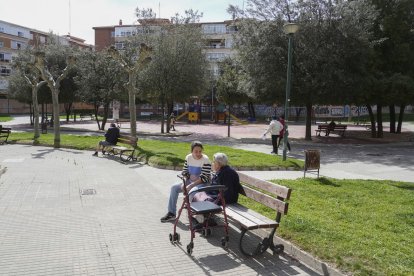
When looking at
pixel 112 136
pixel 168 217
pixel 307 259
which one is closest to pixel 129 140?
pixel 112 136

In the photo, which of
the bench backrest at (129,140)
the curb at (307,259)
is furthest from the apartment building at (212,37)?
the curb at (307,259)

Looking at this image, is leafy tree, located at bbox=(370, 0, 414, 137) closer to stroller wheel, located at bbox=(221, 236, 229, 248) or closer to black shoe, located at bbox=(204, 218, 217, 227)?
black shoe, located at bbox=(204, 218, 217, 227)

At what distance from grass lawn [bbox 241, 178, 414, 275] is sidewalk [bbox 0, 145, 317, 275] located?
49 centimetres

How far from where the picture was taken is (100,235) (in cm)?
639

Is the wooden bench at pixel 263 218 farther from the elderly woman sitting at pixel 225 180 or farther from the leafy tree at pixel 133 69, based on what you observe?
the leafy tree at pixel 133 69

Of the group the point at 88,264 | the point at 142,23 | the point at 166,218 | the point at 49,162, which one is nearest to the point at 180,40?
the point at 142,23

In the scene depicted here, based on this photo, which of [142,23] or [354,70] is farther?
[142,23]

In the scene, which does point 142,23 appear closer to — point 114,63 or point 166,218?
point 114,63

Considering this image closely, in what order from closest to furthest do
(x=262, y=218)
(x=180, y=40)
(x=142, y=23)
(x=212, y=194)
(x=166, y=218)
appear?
(x=262, y=218), (x=212, y=194), (x=166, y=218), (x=180, y=40), (x=142, y=23)

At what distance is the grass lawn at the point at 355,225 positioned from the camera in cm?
507

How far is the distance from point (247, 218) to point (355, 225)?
2.01 m

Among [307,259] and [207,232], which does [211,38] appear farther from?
[307,259]

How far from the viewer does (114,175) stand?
38.8 ft

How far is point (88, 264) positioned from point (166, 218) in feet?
6.88
